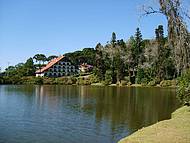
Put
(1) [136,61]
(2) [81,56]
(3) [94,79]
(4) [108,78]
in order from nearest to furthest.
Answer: (4) [108,78] → (1) [136,61] → (3) [94,79] → (2) [81,56]

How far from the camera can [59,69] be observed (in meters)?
140

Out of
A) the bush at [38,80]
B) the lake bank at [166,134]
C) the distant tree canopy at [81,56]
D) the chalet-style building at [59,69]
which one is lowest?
the lake bank at [166,134]

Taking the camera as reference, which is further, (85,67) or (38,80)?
(85,67)

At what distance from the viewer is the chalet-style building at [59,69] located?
13662cm

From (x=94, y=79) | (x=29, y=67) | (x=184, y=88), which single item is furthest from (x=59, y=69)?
(x=184, y=88)

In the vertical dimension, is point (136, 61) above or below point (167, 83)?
above

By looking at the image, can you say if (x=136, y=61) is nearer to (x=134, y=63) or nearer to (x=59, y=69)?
(x=134, y=63)

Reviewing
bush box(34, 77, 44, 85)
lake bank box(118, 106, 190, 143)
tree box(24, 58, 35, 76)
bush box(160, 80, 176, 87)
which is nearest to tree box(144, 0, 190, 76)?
lake bank box(118, 106, 190, 143)

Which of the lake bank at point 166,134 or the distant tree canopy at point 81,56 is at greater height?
the distant tree canopy at point 81,56

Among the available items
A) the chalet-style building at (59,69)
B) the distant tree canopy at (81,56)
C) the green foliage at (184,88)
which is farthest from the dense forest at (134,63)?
the green foliage at (184,88)

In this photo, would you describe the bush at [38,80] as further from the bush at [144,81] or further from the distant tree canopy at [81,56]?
the bush at [144,81]

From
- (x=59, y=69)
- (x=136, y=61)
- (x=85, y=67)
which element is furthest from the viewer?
(x=59, y=69)

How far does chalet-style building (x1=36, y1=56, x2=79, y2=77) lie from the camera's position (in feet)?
448

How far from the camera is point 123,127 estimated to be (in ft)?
81.5
